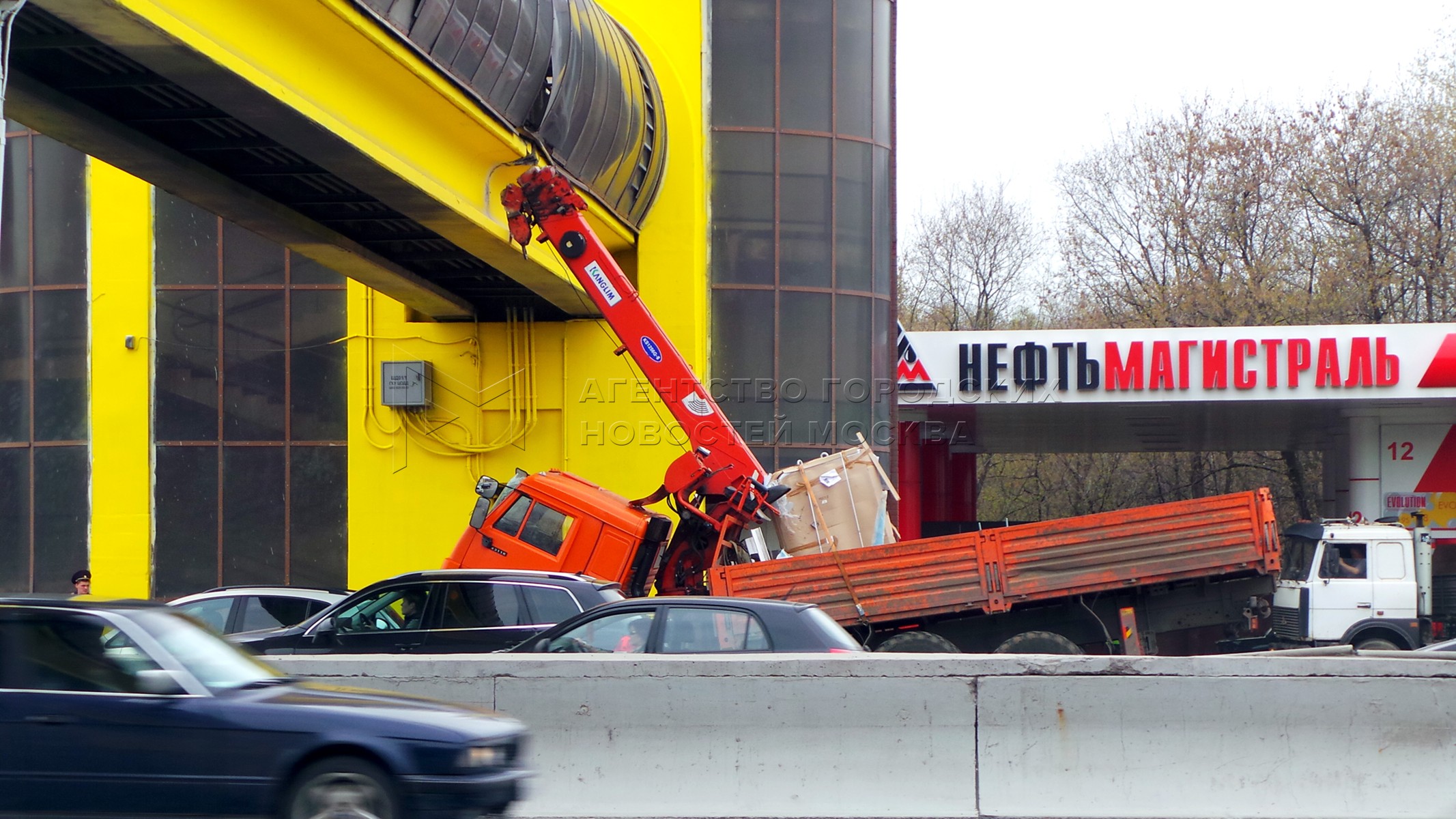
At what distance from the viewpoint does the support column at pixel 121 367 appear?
775 inches

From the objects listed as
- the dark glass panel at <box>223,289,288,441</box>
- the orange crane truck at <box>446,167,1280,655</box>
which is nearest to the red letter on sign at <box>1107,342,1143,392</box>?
the orange crane truck at <box>446,167,1280,655</box>

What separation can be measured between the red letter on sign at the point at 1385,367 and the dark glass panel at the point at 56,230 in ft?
70.8

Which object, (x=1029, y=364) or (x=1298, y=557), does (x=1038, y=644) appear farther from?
(x=1029, y=364)

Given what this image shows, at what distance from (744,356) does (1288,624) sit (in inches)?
354

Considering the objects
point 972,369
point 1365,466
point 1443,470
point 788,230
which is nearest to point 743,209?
point 788,230

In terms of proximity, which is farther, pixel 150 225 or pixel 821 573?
pixel 150 225

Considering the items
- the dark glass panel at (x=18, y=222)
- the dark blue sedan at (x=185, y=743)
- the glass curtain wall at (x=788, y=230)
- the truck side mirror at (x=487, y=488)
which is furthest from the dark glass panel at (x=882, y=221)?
the dark blue sedan at (x=185, y=743)

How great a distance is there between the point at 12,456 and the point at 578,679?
15770 mm

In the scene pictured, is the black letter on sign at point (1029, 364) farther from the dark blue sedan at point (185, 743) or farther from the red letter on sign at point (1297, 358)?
the dark blue sedan at point (185, 743)

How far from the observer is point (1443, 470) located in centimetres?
2398

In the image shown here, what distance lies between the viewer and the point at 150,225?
19859 millimetres

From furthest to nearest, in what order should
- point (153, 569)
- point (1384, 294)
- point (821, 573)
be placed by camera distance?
1. point (1384, 294)
2. point (153, 569)
3. point (821, 573)

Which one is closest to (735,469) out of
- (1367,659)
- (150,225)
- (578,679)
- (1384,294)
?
(578,679)

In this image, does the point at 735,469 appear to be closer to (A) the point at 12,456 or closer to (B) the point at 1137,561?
(B) the point at 1137,561
